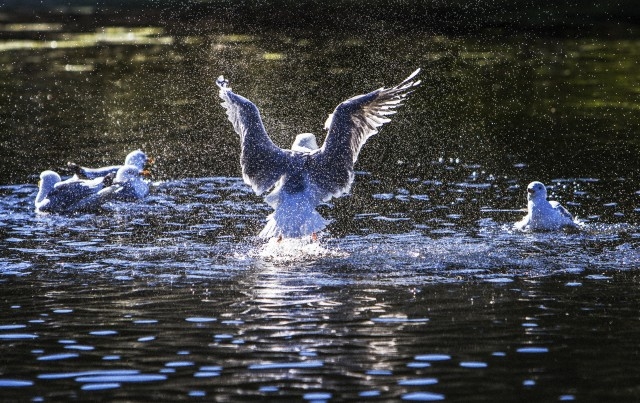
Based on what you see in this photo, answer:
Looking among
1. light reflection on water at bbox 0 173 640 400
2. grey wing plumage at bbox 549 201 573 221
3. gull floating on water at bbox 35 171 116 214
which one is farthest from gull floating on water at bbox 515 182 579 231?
gull floating on water at bbox 35 171 116 214

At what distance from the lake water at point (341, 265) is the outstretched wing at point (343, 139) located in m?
0.71

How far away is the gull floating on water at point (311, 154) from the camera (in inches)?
634

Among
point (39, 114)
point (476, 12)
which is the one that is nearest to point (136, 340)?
point (39, 114)

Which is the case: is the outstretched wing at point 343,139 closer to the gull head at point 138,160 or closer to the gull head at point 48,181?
the gull head at point 48,181

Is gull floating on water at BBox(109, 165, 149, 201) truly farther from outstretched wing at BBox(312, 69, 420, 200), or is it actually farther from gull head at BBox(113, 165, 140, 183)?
outstretched wing at BBox(312, 69, 420, 200)

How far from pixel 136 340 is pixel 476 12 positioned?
4426cm

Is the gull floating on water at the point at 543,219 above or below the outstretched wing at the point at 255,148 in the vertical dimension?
below

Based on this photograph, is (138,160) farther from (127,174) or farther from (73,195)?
(73,195)

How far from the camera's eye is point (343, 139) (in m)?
16.2

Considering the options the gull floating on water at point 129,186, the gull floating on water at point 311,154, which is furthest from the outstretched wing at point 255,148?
the gull floating on water at point 129,186

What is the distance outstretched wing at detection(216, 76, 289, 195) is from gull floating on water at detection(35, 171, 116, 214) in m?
3.51

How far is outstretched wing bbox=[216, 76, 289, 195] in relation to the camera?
1614cm

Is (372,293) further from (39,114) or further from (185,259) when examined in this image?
(39,114)

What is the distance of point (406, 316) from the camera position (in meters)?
11.6
